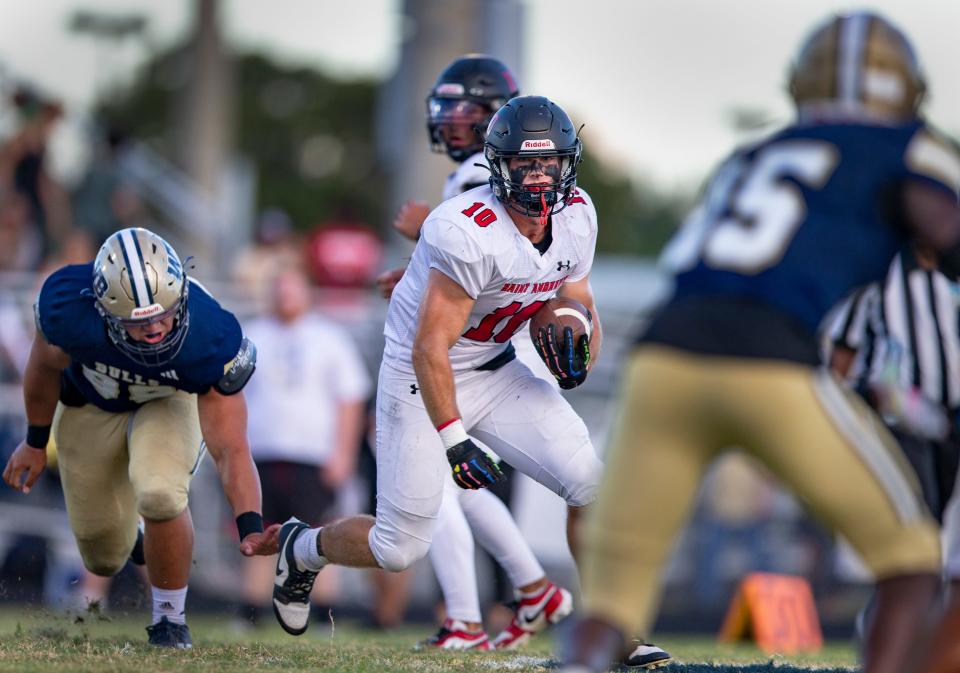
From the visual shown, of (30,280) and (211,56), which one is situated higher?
(211,56)

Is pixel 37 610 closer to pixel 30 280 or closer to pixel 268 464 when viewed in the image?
pixel 268 464

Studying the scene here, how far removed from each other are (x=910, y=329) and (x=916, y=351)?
Answer: 0.26 ft

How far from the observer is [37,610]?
21.1 ft

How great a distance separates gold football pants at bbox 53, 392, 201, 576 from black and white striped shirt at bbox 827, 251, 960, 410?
8.18ft

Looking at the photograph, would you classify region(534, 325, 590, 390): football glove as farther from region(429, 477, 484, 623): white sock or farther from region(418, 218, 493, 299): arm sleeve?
region(429, 477, 484, 623): white sock

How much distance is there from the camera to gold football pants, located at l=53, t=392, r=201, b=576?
18.9 feet

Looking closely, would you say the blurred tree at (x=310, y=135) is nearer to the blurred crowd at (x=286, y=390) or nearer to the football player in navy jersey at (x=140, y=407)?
the blurred crowd at (x=286, y=390)

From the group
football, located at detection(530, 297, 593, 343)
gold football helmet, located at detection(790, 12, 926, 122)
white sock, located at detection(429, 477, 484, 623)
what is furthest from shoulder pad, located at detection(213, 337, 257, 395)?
gold football helmet, located at detection(790, 12, 926, 122)

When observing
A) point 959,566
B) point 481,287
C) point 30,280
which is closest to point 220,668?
point 481,287

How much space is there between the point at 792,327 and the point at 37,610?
396 centimetres

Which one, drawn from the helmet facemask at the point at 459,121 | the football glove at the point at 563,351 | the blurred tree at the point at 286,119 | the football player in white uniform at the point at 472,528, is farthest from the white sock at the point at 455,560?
the blurred tree at the point at 286,119

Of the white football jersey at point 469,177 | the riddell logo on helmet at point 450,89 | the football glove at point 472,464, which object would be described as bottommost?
the football glove at point 472,464

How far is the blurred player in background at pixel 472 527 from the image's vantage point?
6434mm

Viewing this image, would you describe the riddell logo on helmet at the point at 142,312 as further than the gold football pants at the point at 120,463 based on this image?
No
